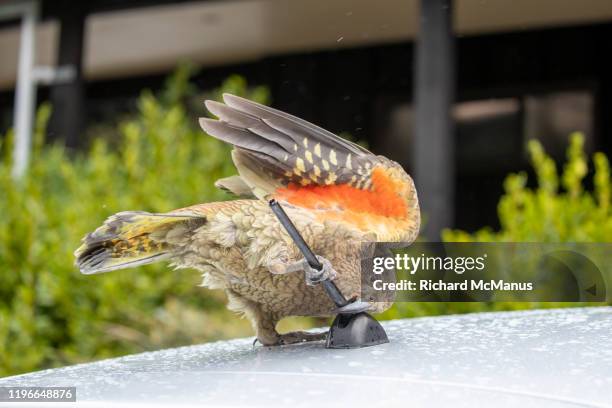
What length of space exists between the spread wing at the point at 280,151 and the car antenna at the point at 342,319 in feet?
0.56

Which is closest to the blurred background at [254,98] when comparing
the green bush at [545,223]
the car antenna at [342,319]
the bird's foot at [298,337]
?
the green bush at [545,223]

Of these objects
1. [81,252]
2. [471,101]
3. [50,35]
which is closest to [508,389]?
[81,252]

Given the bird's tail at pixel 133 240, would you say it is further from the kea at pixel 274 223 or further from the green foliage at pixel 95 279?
the green foliage at pixel 95 279

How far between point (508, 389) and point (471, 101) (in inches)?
305

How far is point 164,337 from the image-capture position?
4.27 m

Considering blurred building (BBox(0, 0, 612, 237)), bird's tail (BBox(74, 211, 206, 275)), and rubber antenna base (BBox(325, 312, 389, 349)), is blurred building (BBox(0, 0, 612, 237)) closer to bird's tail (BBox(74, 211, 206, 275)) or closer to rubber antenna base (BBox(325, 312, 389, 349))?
bird's tail (BBox(74, 211, 206, 275))

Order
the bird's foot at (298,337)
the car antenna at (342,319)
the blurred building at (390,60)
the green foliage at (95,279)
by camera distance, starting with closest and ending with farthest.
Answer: the car antenna at (342,319), the bird's foot at (298,337), the green foliage at (95,279), the blurred building at (390,60)

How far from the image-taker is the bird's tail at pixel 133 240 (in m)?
1.44

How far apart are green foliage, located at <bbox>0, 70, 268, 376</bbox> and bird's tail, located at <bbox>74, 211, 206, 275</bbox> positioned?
2.68 meters

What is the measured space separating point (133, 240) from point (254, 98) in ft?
13.6

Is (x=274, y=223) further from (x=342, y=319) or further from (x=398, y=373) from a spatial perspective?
(x=398, y=373)

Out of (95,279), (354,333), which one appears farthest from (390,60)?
(354,333)

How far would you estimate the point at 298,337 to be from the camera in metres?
1.58

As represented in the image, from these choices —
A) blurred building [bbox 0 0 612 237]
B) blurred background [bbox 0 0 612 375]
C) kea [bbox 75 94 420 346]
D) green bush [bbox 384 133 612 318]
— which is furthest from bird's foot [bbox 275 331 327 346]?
blurred building [bbox 0 0 612 237]
